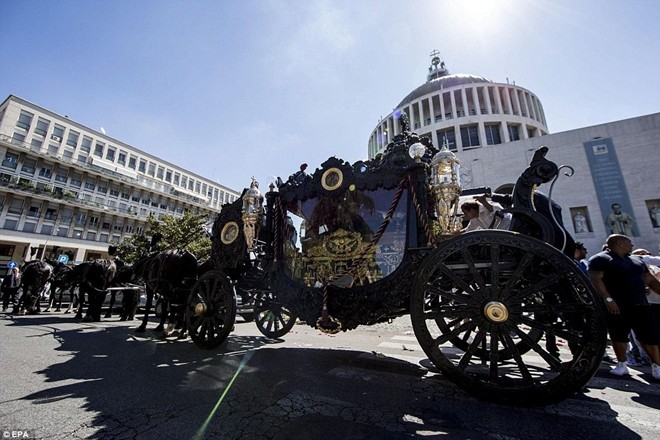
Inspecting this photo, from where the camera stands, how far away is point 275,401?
2.69 meters

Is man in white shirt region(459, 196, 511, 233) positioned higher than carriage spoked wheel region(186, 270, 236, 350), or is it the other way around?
→ man in white shirt region(459, 196, 511, 233)

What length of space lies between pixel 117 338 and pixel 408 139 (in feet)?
23.3

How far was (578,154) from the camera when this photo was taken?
22.8 m

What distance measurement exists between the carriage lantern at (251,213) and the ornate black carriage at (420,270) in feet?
0.09

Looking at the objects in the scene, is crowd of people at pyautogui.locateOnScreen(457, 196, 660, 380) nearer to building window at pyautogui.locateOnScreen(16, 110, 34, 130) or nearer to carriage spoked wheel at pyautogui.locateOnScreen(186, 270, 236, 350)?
carriage spoked wheel at pyautogui.locateOnScreen(186, 270, 236, 350)

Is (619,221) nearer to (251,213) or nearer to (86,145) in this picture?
(251,213)

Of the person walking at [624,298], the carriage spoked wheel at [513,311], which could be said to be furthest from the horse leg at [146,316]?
the person walking at [624,298]

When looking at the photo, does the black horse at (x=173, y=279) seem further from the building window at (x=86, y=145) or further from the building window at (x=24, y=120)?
the building window at (x=86, y=145)

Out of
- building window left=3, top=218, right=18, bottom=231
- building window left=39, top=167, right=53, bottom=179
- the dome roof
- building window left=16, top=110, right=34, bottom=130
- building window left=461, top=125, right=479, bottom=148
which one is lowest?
building window left=3, top=218, right=18, bottom=231

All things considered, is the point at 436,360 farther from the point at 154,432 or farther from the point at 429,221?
the point at 154,432

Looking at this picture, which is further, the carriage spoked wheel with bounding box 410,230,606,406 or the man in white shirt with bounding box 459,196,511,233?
the man in white shirt with bounding box 459,196,511,233

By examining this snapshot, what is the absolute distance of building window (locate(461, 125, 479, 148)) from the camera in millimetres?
38438

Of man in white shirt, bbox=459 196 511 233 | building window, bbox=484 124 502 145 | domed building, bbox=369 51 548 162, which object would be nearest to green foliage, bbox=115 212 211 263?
man in white shirt, bbox=459 196 511 233

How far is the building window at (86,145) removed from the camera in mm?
36000
